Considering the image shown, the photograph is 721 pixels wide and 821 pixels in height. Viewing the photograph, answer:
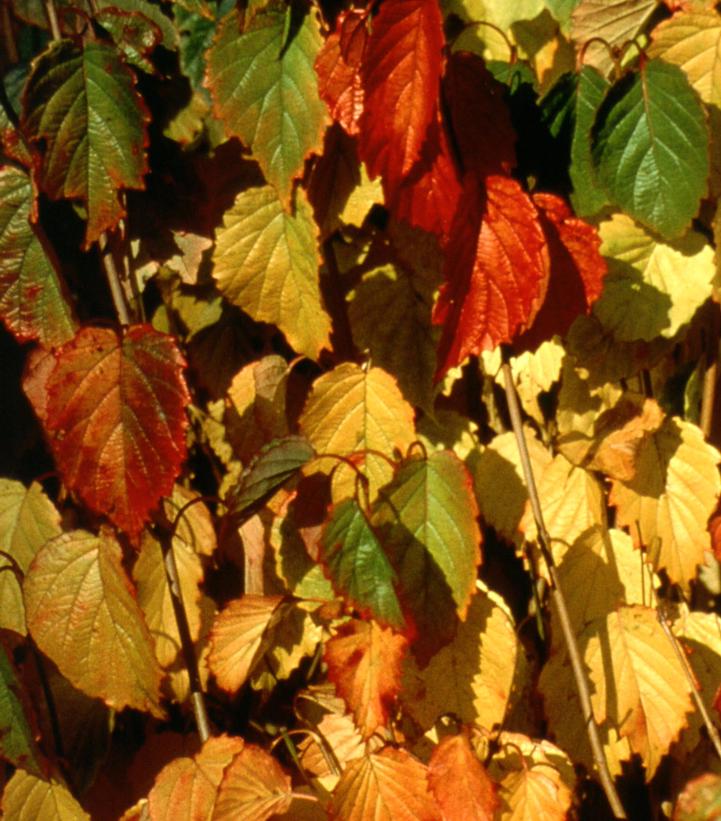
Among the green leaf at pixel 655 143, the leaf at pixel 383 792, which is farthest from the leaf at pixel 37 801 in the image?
the green leaf at pixel 655 143

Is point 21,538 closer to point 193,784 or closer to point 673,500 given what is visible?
point 193,784

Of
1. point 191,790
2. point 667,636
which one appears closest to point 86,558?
point 191,790

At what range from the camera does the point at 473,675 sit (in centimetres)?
154

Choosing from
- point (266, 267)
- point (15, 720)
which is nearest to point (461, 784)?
point (15, 720)

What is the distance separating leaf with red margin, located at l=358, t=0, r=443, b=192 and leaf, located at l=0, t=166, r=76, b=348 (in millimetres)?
452

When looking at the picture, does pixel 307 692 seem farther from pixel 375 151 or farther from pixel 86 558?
pixel 375 151

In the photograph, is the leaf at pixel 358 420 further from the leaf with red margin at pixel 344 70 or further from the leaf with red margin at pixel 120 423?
the leaf with red margin at pixel 344 70

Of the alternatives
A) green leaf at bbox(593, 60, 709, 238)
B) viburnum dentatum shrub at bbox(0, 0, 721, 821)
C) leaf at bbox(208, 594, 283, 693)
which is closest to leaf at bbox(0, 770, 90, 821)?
viburnum dentatum shrub at bbox(0, 0, 721, 821)

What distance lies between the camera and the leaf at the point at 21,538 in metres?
1.62

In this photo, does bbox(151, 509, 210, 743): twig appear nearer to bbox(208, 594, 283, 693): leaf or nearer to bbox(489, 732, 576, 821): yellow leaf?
bbox(208, 594, 283, 693): leaf

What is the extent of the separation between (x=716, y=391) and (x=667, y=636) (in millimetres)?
480

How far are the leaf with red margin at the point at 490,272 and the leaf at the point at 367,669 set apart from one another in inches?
14.0

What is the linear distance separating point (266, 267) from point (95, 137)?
0.90ft

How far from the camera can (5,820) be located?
5.21 ft
